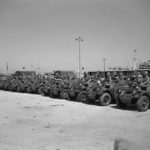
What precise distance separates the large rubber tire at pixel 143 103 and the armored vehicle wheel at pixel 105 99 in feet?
7.63

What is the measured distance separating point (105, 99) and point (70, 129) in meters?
5.34

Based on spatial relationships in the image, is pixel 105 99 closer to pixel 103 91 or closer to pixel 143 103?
pixel 103 91

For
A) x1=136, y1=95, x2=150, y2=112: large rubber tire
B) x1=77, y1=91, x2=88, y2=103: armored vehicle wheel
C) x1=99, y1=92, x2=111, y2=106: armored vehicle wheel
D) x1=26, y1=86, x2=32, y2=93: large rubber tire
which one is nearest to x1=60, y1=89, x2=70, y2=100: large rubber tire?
x1=77, y1=91, x2=88, y2=103: armored vehicle wheel

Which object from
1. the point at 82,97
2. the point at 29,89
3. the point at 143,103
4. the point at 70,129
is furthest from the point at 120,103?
the point at 29,89

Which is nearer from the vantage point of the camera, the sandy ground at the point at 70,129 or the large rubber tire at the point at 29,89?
the sandy ground at the point at 70,129

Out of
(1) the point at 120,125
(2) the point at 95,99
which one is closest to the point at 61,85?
(2) the point at 95,99

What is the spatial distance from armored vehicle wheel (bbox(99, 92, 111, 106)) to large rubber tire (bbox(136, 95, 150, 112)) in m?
2.33

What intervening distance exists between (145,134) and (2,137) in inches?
153

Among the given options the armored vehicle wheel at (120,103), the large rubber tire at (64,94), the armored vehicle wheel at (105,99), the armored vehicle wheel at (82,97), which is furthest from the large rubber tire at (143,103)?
the large rubber tire at (64,94)

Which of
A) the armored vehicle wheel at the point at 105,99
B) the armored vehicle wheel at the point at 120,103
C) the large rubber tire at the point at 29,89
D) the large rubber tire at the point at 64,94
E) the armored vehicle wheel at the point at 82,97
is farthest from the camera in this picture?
the large rubber tire at the point at 29,89

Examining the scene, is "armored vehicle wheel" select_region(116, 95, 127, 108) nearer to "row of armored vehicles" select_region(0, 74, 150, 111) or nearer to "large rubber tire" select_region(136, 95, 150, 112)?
"row of armored vehicles" select_region(0, 74, 150, 111)

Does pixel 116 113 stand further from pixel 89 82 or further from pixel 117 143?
pixel 117 143

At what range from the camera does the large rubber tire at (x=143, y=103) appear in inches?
404

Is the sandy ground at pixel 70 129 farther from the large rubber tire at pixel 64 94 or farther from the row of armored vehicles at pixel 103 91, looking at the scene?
the large rubber tire at pixel 64 94
